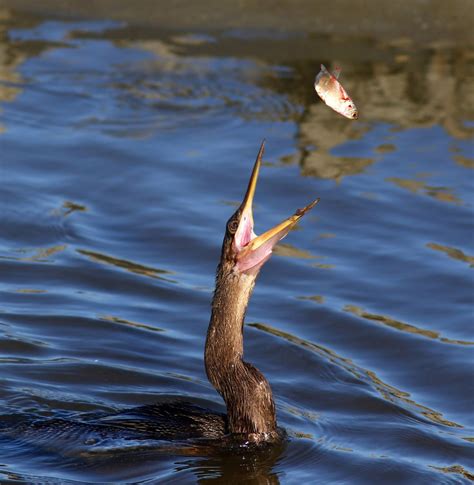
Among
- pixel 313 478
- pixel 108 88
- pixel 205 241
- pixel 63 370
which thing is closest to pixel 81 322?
pixel 63 370

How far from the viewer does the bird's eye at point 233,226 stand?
7053 mm

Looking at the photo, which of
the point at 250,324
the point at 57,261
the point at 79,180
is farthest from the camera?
the point at 79,180

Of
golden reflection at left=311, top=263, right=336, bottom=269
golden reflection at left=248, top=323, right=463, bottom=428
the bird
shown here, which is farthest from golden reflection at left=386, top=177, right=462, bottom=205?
the bird

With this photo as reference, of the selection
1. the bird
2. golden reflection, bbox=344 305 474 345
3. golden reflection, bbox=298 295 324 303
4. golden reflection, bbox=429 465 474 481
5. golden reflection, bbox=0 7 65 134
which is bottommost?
golden reflection, bbox=429 465 474 481

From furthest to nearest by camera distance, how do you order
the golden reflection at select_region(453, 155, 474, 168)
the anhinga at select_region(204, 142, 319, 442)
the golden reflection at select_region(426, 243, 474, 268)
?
the golden reflection at select_region(453, 155, 474, 168)
the golden reflection at select_region(426, 243, 474, 268)
the anhinga at select_region(204, 142, 319, 442)

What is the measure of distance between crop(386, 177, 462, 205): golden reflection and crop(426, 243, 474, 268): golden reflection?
0.99m

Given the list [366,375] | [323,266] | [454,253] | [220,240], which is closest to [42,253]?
[220,240]

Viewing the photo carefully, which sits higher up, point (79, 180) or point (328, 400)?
point (79, 180)

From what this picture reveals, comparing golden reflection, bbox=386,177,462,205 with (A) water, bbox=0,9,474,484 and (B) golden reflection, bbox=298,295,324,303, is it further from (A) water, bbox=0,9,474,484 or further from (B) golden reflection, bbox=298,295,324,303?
(B) golden reflection, bbox=298,295,324,303

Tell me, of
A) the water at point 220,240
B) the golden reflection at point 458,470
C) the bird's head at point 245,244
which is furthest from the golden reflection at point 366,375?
the bird's head at point 245,244

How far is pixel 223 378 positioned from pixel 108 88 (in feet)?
24.7

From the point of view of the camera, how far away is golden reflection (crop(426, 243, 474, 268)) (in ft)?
33.8

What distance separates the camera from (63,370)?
837 centimetres

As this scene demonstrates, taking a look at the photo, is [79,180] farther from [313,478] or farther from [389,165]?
[313,478]
